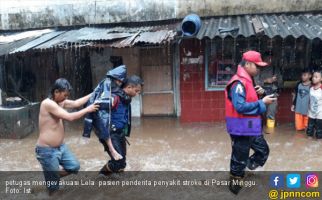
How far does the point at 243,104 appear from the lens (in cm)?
404

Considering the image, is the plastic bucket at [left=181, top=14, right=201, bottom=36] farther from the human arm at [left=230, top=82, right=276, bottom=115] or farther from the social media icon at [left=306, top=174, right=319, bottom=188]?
the social media icon at [left=306, top=174, right=319, bottom=188]

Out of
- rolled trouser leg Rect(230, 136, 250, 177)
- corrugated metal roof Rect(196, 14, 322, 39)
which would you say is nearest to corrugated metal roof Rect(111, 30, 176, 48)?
corrugated metal roof Rect(196, 14, 322, 39)

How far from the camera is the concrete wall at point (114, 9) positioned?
325 inches

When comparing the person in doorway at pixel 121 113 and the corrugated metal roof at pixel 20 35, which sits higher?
the corrugated metal roof at pixel 20 35

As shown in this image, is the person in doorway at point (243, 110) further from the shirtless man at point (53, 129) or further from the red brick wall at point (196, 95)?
the red brick wall at point (196, 95)

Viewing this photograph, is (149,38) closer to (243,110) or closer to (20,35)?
(243,110)

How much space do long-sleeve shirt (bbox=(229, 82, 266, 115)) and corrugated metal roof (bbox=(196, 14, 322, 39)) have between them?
3.02 m

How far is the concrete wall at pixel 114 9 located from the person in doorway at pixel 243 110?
4.51 m

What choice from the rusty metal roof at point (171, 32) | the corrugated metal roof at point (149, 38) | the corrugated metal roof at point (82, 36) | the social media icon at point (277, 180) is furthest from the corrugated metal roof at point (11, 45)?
the social media icon at point (277, 180)

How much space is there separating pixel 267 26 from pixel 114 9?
12.8 feet

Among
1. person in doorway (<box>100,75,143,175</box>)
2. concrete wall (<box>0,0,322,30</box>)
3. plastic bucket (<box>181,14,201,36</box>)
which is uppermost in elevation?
concrete wall (<box>0,0,322,30</box>)

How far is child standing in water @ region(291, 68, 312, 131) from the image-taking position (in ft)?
23.3

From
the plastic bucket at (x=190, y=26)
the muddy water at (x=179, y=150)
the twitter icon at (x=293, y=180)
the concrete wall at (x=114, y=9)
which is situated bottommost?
the muddy water at (x=179, y=150)

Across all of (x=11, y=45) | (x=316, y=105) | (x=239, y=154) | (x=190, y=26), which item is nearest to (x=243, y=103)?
(x=239, y=154)
